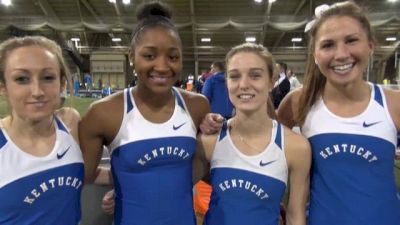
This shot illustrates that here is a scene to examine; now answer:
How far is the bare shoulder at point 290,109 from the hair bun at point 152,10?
880 mm

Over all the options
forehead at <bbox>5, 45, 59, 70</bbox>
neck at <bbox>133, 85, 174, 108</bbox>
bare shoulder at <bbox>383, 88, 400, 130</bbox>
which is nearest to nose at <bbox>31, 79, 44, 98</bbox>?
forehead at <bbox>5, 45, 59, 70</bbox>

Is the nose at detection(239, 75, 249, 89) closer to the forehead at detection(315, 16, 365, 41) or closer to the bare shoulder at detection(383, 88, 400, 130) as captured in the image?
the forehead at detection(315, 16, 365, 41)

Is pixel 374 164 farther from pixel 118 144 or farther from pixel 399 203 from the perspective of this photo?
pixel 118 144

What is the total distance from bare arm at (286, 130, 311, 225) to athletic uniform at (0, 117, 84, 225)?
3.43 feet

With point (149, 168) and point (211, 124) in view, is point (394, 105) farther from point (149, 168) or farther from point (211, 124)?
point (149, 168)

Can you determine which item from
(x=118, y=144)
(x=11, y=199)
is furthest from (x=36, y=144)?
(x=118, y=144)

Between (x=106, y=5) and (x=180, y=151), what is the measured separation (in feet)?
69.8

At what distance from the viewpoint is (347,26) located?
6.04 ft

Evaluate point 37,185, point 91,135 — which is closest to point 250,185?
point 91,135

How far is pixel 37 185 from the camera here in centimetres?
161

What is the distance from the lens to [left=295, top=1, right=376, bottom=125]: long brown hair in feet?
6.23

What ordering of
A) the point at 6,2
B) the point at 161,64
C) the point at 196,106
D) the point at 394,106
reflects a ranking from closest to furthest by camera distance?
the point at 161,64
the point at 394,106
the point at 196,106
the point at 6,2

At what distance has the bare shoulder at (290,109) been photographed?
219 centimetres

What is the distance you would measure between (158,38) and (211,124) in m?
0.50
